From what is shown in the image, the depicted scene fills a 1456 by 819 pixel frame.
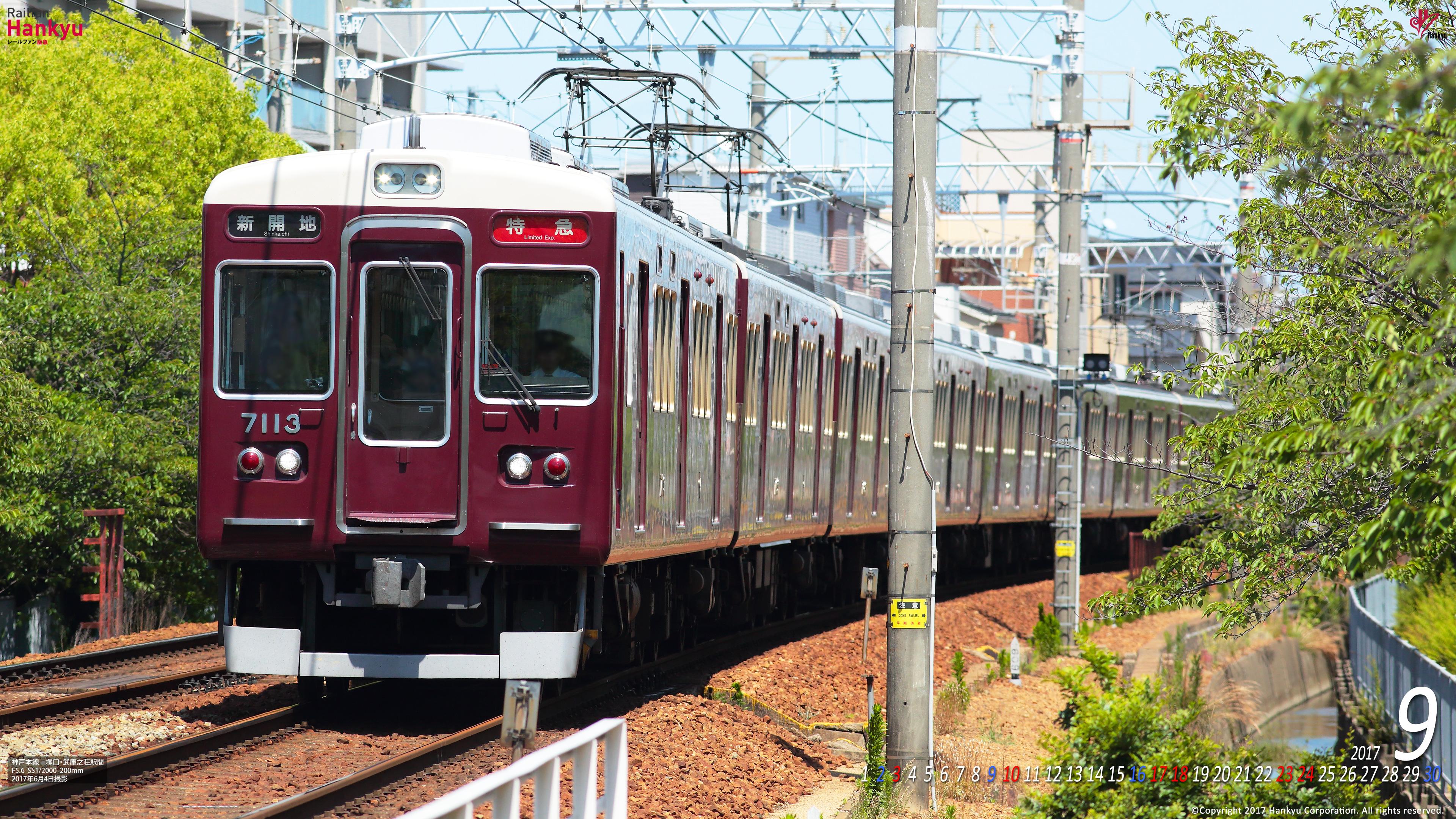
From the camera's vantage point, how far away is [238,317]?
981 cm

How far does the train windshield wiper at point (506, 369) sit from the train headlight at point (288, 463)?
46.1 inches

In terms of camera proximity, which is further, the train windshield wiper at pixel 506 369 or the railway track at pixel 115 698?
the train windshield wiper at pixel 506 369

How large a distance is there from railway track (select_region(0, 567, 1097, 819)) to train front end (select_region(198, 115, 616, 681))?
0.42m

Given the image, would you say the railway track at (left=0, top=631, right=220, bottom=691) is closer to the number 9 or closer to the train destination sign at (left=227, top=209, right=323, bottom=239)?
the train destination sign at (left=227, top=209, right=323, bottom=239)

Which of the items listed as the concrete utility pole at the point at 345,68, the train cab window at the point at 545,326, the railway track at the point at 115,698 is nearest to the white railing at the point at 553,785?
the train cab window at the point at 545,326

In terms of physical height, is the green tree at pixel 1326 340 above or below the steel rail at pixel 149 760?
above

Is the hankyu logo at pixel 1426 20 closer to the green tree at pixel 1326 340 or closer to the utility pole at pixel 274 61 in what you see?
the green tree at pixel 1326 340

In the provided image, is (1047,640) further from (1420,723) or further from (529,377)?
(529,377)

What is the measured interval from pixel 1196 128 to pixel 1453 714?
4954 mm

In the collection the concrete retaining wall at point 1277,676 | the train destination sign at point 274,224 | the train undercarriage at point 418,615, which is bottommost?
the concrete retaining wall at point 1277,676

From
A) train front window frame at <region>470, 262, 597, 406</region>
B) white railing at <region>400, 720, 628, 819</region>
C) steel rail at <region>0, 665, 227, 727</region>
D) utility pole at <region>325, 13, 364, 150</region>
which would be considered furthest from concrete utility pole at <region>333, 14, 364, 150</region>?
white railing at <region>400, 720, 628, 819</region>

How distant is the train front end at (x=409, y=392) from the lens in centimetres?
967

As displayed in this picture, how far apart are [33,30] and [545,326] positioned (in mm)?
23430

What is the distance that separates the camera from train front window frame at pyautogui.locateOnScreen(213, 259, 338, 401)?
31.9 ft
